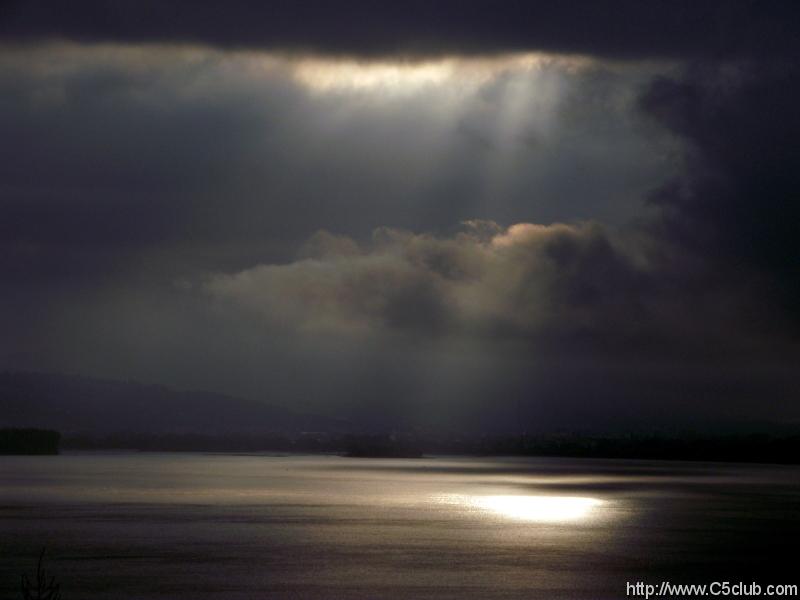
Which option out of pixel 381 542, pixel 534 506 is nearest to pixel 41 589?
pixel 381 542

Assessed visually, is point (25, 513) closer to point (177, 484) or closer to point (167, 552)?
point (167, 552)

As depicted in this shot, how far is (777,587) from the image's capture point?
38.4 metres

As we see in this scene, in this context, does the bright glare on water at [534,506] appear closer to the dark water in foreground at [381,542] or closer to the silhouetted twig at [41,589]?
the dark water in foreground at [381,542]

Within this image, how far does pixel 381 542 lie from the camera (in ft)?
173

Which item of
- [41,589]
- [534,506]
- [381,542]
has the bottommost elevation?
[41,589]

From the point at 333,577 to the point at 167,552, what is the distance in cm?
879

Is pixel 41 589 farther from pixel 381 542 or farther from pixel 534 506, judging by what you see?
pixel 534 506

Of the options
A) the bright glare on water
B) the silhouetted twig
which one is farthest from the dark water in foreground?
the silhouetted twig

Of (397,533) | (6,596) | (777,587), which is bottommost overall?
(6,596)

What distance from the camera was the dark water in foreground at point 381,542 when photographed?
39.3 meters

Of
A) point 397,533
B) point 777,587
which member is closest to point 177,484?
point 397,533

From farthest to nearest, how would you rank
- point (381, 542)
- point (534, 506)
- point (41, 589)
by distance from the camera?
1. point (534, 506)
2. point (381, 542)
3. point (41, 589)

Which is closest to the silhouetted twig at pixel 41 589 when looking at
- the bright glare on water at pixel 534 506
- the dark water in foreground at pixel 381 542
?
the dark water in foreground at pixel 381 542

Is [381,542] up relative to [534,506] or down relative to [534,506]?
down
